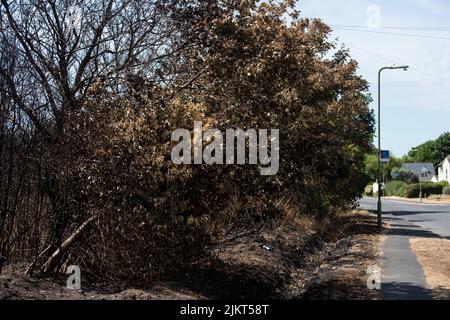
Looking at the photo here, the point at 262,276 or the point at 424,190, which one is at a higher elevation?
the point at 424,190

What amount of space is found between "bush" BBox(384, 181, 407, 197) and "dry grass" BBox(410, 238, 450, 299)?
67209 millimetres

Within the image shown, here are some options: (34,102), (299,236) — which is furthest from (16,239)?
(299,236)

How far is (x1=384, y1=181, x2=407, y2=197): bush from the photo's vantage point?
8578 cm

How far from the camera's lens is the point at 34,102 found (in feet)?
31.5

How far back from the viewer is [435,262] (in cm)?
1411

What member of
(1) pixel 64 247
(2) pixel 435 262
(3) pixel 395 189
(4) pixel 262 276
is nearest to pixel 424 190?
(3) pixel 395 189

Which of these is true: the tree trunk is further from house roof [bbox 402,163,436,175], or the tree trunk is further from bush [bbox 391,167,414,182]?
house roof [bbox 402,163,436,175]

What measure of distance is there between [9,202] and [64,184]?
87cm

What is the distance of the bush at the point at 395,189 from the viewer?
85.8 meters

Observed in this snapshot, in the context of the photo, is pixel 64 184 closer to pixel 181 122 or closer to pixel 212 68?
pixel 181 122

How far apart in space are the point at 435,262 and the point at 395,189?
7830 centimetres

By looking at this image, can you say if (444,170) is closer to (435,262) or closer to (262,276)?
(435,262)

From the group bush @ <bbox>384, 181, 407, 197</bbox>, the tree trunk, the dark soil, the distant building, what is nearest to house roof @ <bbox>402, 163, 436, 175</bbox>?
the distant building

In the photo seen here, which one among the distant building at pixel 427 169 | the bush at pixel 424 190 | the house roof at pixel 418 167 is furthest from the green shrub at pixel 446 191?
the house roof at pixel 418 167
